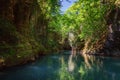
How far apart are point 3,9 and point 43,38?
3080cm

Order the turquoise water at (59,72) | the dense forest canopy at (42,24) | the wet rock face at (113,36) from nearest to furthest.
→ the turquoise water at (59,72) < the dense forest canopy at (42,24) < the wet rock face at (113,36)

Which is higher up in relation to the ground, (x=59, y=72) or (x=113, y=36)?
(x=113, y=36)

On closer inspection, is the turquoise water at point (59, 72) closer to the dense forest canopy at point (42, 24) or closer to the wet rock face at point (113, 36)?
the dense forest canopy at point (42, 24)

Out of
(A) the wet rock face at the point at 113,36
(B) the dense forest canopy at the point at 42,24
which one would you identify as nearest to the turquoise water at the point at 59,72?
(B) the dense forest canopy at the point at 42,24

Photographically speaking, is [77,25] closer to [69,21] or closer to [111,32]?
[69,21]

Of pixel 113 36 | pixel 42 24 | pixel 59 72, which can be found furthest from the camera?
pixel 42 24

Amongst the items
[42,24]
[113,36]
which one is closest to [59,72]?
[113,36]

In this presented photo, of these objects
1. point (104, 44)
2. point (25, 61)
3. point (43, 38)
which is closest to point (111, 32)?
point (104, 44)

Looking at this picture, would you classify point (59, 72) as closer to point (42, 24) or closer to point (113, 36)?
point (113, 36)

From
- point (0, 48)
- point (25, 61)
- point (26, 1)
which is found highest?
point (26, 1)

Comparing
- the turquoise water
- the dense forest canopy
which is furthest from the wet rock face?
the turquoise water

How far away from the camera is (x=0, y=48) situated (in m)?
19.5

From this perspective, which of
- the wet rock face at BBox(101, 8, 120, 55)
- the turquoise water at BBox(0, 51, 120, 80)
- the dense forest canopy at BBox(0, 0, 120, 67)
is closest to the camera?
the turquoise water at BBox(0, 51, 120, 80)

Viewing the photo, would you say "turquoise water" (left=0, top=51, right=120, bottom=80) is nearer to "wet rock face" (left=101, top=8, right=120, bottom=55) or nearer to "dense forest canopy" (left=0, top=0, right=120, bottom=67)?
"dense forest canopy" (left=0, top=0, right=120, bottom=67)
